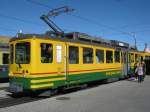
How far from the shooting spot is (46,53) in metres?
11.6

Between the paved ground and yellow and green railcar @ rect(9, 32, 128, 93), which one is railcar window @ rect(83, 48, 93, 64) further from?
the paved ground

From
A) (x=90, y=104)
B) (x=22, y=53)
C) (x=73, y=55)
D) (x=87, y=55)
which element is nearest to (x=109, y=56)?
(x=87, y=55)

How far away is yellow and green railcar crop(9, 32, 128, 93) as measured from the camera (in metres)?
11.1

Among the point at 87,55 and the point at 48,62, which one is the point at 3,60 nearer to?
the point at 87,55

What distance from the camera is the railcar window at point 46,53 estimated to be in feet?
37.6

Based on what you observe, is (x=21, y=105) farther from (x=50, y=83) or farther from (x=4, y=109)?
(x=50, y=83)

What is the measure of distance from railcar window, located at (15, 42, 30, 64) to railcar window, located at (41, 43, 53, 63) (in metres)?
0.62

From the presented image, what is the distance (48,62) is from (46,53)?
42 centimetres

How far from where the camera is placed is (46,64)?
37.8 ft

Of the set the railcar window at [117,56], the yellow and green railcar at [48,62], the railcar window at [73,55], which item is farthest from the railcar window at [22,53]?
the railcar window at [117,56]

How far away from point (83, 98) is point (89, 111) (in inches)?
104

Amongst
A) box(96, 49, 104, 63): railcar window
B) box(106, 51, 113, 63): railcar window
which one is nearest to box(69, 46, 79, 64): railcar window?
box(96, 49, 104, 63): railcar window

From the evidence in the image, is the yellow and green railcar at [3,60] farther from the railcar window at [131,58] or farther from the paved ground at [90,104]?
the railcar window at [131,58]

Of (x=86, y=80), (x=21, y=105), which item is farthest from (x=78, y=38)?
(x=21, y=105)
